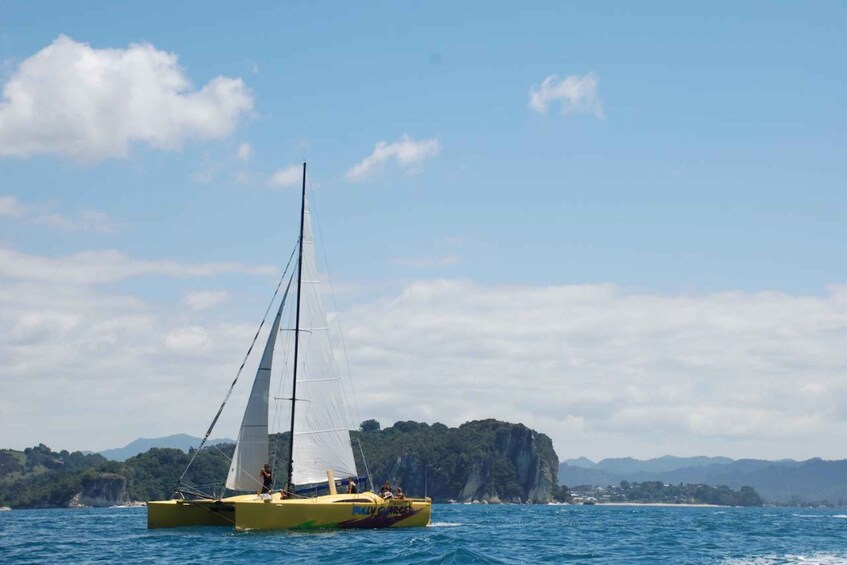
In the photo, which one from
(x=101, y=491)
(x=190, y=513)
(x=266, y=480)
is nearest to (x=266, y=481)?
(x=266, y=480)

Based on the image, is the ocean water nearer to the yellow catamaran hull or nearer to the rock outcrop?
the yellow catamaran hull

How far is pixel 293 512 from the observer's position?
44125 mm

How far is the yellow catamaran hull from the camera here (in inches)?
1727

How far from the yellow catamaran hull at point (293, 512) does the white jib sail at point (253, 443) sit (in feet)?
2.73

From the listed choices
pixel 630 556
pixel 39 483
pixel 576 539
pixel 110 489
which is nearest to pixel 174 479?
pixel 110 489

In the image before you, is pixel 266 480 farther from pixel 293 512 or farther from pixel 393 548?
pixel 393 548

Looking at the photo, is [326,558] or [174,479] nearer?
[326,558]

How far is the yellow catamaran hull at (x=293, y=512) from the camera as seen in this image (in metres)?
43.9

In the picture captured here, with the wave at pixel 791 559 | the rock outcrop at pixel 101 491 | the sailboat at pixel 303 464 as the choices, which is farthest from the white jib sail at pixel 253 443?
the rock outcrop at pixel 101 491

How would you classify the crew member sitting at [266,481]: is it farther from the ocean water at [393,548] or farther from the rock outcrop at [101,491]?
the rock outcrop at [101,491]

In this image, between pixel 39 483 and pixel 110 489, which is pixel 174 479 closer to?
pixel 110 489

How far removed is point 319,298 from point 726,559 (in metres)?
21.2

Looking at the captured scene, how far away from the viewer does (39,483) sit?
623ft

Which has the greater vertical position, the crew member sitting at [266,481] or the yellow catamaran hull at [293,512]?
the crew member sitting at [266,481]
